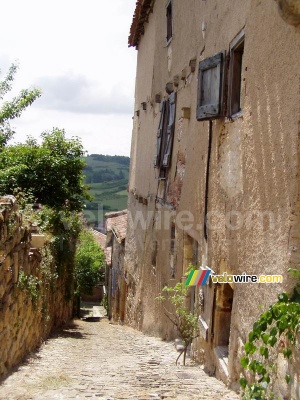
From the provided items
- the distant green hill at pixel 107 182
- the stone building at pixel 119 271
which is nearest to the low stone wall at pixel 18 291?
the stone building at pixel 119 271

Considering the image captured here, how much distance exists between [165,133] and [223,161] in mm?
4391

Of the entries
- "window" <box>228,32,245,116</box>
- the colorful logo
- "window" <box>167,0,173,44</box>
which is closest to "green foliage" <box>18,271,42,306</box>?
the colorful logo

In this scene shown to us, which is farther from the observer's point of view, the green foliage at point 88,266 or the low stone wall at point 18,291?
the green foliage at point 88,266

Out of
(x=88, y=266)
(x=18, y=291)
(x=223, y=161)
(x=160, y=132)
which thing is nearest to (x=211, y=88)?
(x=223, y=161)

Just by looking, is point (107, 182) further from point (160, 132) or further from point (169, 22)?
point (160, 132)

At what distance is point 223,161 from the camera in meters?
6.44

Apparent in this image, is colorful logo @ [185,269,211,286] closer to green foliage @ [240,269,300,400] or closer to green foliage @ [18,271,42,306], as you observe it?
green foliage @ [18,271,42,306]

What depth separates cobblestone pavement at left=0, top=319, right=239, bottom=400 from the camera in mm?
5059

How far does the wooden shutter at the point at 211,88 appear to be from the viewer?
Result: 6.54 meters

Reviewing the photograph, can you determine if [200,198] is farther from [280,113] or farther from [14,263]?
[280,113]

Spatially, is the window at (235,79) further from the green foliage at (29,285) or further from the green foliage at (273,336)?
the green foliage at (29,285)

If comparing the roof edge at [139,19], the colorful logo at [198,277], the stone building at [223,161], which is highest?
the roof edge at [139,19]
